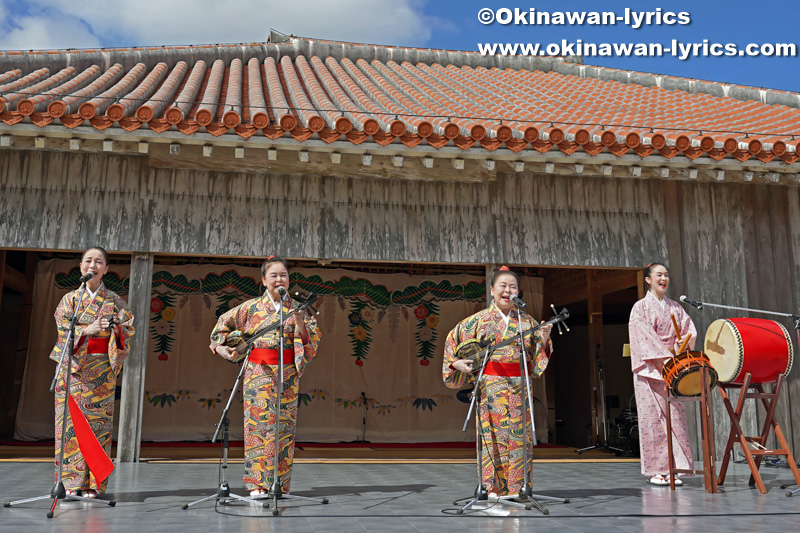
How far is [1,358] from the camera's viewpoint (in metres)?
9.26

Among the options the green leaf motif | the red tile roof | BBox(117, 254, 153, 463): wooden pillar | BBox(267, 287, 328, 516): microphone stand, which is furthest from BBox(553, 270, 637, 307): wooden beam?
BBox(117, 254, 153, 463): wooden pillar

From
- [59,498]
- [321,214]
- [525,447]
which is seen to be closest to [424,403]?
[321,214]

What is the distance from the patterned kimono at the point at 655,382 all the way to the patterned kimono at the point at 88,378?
3.54 meters

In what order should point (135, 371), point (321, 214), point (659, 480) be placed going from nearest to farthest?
point (659, 480), point (135, 371), point (321, 214)

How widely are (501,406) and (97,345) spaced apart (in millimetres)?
2428

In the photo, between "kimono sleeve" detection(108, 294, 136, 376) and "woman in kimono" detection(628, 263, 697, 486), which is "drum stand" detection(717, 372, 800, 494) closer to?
"woman in kimono" detection(628, 263, 697, 486)

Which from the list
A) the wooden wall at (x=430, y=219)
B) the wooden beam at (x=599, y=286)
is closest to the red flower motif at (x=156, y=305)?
the wooden wall at (x=430, y=219)

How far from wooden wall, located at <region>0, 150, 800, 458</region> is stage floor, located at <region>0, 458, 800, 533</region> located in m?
1.88

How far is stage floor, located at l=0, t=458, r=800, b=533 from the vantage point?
3545 mm

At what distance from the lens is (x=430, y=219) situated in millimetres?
6730

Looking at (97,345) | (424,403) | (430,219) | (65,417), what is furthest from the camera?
(424,403)

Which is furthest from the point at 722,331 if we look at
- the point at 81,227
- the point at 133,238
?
the point at 81,227

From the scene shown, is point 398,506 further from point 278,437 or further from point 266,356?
point 266,356

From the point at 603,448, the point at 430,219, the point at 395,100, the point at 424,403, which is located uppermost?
Result: the point at 395,100
